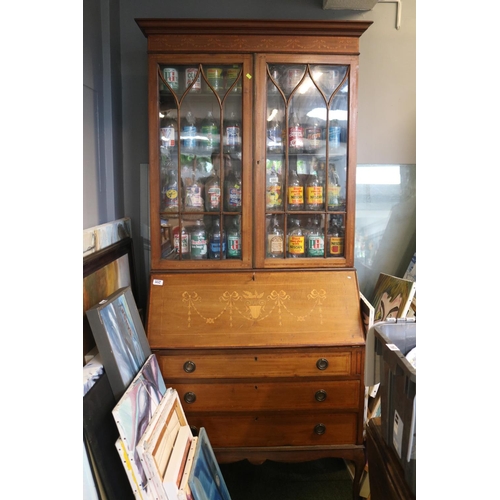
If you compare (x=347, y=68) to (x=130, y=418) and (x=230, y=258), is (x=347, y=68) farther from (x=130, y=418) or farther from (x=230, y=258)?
(x=130, y=418)

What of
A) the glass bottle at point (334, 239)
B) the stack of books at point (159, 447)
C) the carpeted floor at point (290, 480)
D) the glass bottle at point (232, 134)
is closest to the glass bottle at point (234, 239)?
the glass bottle at point (232, 134)

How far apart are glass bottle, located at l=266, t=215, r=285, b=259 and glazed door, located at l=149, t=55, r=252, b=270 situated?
125 millimetres

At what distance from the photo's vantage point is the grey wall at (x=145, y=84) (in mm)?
2410

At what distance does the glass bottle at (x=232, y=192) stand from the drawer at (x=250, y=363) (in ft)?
2.32

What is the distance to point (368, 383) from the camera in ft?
4.42

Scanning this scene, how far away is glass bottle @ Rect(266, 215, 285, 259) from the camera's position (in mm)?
2305

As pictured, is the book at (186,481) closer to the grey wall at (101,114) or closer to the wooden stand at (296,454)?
the wooden stand at (296,454)

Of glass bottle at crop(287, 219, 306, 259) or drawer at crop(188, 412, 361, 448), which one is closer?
drawer at crop(188, 412, 361, 448)

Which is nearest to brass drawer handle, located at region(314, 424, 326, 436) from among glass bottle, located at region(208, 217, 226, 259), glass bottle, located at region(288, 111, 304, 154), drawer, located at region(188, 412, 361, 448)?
drawer, located at region(188, 412, 361, 448)

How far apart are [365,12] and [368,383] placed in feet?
7.06

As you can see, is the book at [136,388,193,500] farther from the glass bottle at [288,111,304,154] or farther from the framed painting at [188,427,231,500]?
the glass bottle at [288,111,304,154]

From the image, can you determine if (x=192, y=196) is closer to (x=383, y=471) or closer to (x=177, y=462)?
(x=177, y=462)

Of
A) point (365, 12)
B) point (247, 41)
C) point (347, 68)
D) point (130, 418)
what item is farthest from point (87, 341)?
point (365, 12)
